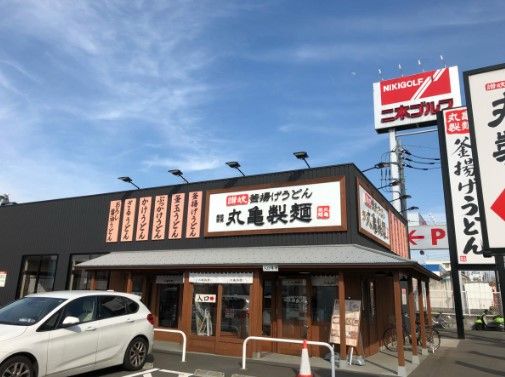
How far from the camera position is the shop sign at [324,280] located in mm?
12656

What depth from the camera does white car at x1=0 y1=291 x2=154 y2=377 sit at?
713 centimetres

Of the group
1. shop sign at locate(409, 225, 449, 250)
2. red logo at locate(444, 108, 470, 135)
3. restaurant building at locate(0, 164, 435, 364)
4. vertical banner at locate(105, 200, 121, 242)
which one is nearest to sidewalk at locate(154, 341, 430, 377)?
restaurant building at locate(0, 164, 435, 364)

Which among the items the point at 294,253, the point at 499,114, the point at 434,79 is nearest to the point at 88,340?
the point at 294,253

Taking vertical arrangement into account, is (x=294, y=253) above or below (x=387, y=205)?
below

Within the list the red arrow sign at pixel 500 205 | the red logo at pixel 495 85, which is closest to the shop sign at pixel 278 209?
the red arrow sign at pixel 500 205

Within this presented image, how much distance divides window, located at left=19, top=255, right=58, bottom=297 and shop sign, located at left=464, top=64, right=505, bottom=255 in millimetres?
16853

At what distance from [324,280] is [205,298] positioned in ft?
12.0

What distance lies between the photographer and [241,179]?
49.8 ft

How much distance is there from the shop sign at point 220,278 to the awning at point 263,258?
Result: 394 millimetres

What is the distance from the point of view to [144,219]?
16844mm

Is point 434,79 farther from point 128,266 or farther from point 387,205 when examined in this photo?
point 128,266

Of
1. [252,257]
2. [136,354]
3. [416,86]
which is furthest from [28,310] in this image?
[416,86]

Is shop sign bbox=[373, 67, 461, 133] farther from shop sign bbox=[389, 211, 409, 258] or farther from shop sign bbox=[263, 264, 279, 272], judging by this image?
shop sign bbox=[263, 264, 279, 272]

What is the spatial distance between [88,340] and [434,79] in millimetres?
33725
